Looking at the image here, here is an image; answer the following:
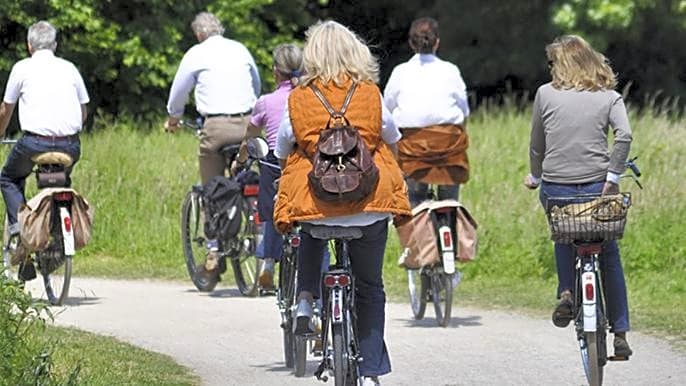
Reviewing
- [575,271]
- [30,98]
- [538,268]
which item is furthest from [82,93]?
[575,271]

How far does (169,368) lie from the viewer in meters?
10.5

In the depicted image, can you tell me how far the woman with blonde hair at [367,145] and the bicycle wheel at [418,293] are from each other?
4174mm

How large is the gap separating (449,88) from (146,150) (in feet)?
26.5

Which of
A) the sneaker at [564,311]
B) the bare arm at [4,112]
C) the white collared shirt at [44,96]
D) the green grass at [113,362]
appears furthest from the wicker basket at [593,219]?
the bare arm at [4,112]

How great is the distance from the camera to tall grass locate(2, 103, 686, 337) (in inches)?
575

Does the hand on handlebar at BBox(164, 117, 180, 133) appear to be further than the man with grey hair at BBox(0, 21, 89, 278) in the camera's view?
Yes

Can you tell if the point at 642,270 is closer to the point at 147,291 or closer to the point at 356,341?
the point at 147,291

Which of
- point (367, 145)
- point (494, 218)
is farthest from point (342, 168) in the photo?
point (494, 218)

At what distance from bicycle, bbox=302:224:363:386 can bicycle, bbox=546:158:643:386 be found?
53.4 inches

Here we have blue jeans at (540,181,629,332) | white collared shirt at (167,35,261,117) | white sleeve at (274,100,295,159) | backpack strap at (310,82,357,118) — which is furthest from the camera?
white collared shirt at (167,35,261,117)

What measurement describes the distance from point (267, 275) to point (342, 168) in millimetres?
4541

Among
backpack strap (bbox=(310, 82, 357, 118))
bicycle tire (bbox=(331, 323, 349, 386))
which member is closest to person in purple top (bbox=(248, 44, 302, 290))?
backpack strap (bbox=(310, 82, 357, 118))

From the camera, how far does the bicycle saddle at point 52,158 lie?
13.7 meters

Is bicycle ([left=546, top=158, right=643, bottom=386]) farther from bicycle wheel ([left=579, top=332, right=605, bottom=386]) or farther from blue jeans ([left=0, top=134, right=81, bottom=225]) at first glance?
blue jeans ([left=0, top=134, right=81, bottom=225])
